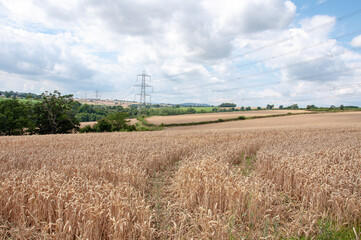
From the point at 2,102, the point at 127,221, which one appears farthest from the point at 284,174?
the point at 2,102

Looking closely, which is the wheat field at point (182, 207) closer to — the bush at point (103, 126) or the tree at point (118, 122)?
the tree at point (118, 122)

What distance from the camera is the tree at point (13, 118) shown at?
143 ft

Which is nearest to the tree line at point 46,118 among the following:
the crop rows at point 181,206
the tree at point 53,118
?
the tree at point 53,118

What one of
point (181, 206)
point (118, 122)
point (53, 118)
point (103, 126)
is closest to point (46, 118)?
point (53, 118)

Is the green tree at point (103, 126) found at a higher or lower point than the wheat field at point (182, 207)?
lower

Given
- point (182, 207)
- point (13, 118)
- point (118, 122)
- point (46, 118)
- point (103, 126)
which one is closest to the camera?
point (182, 207)

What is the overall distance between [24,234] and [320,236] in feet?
17.7

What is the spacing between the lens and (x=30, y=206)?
13.9 feet

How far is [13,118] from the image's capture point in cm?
4544

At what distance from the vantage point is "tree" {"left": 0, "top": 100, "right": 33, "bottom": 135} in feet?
143

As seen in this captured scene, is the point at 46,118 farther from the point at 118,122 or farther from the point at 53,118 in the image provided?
the point at 118,122

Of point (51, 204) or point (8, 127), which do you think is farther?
point (8, 127)

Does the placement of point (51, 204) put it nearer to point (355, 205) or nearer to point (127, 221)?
point (127, 221)

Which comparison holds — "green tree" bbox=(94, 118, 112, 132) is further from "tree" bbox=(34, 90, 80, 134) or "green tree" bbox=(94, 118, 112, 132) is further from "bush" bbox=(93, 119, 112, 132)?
"tree" bbox=(34, 90, 80, 134)
